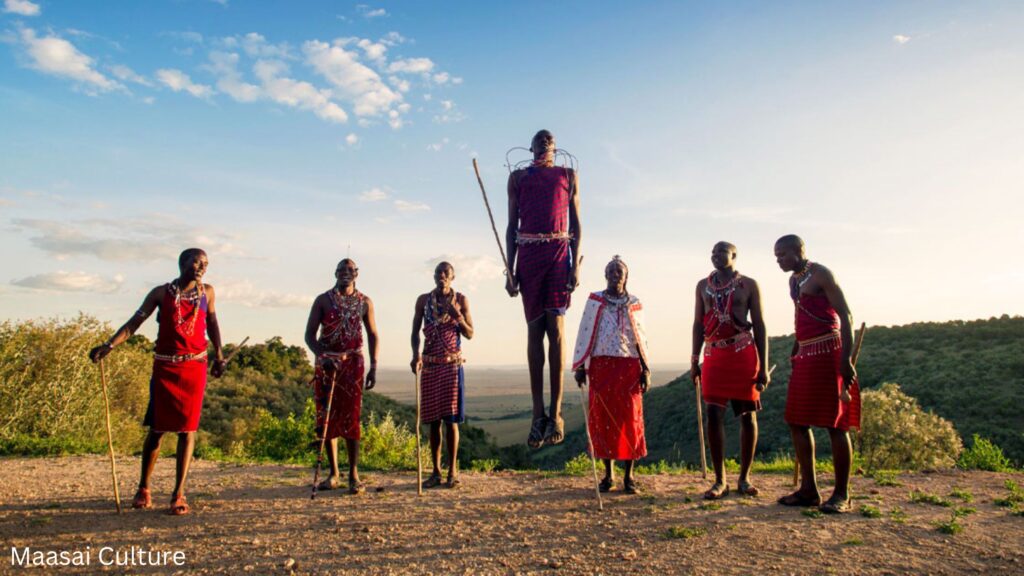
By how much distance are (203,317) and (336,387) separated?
1.70 m

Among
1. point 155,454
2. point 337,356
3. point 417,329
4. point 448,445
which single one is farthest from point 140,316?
point 448,445

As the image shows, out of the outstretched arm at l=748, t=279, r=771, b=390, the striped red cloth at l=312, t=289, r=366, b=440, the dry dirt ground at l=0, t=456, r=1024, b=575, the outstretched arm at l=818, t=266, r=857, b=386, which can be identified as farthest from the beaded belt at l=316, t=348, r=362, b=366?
the outstretched arm at l=818, t=266, r=857, b=386

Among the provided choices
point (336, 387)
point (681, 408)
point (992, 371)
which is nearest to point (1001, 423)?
point (992, 371)

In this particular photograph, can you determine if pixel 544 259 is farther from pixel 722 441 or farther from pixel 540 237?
pixel 722 441

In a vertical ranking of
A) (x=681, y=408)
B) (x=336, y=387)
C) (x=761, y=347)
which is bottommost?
(x=681, y=408)

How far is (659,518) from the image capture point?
5.60 metres

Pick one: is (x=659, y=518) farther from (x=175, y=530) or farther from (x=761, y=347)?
(x=175, y=530)

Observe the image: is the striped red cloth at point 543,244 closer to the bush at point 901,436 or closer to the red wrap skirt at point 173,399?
the red wrap skirt at point 173,399

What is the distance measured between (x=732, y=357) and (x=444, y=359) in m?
3.42

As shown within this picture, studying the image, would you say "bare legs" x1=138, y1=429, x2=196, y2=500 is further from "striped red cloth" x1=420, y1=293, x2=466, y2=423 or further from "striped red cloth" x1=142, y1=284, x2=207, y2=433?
"striped red cloth" x1=420, y1=293, x2=466, y2=423

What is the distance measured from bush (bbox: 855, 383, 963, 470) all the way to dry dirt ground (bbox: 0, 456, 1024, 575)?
26.1ft

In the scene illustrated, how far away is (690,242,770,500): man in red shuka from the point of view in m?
6.44

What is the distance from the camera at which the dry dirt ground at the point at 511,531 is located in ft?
14.6

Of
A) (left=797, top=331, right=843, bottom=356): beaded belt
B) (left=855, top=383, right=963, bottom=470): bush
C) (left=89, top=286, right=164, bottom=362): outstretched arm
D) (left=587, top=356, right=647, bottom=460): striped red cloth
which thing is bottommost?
(left=855, top=383, right=963, bottom=470): bush
